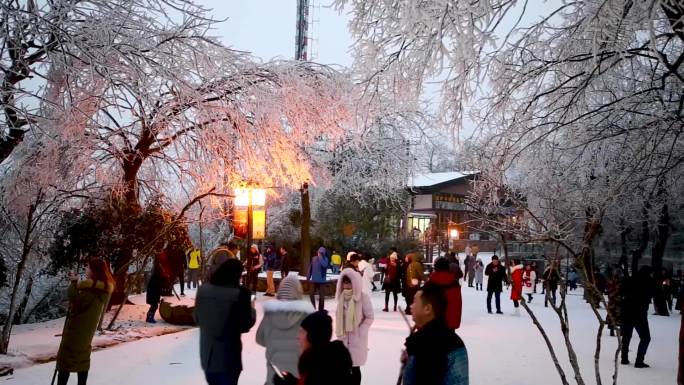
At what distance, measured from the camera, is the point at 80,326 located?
19.9 feet

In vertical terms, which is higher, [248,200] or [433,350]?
[248,200]

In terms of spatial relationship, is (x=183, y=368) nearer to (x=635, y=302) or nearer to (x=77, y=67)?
(x=77, y=67)

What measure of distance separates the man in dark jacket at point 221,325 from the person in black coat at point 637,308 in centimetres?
728

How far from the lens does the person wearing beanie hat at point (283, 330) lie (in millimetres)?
5309

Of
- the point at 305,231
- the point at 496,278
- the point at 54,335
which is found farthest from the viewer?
the point at 305,231

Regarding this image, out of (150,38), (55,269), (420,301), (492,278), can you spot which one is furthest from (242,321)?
(492,278)

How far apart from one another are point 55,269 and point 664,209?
19865 mm

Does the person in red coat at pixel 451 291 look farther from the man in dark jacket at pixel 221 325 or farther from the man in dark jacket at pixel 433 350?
the man in dark jacket at pixel 433 350

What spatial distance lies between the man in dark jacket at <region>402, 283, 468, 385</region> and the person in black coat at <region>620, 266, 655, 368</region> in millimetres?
7586

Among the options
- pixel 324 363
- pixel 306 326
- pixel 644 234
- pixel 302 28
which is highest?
pixel 302 28

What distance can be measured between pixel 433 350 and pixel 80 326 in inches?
170

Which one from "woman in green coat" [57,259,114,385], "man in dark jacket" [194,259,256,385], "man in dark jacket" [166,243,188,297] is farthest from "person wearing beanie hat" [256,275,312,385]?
"man in dark jacket" [166,243,188,297]

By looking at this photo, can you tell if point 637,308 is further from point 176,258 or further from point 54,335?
point 176,258

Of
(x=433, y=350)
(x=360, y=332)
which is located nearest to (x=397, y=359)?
(x=360, y=332)
